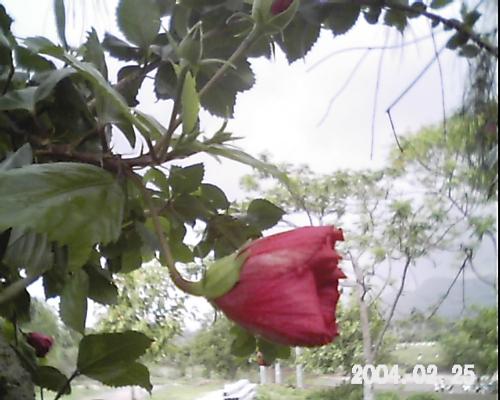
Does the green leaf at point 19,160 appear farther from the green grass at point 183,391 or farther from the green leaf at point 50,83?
the green grass at point 183,391

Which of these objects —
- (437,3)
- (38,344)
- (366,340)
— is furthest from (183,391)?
(437,3)

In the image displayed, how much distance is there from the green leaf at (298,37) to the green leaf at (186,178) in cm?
12

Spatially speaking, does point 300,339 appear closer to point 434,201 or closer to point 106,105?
point 106,105

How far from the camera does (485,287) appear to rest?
0.67 metres

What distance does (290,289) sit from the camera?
0.19 m

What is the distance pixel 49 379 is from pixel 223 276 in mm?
128

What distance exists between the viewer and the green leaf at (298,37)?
0.36m

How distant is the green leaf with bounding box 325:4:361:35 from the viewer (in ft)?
1.27

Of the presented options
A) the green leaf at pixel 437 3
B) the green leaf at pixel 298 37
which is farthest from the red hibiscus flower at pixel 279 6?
the green leaf at pixel 437 3

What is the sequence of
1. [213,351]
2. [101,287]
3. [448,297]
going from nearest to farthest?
[101,287] < [213,351] < [448,297]

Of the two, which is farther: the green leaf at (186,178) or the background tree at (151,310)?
the background tree at (151,310)

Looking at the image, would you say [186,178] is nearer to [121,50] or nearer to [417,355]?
[121,50]

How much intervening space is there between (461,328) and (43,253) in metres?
0.51
